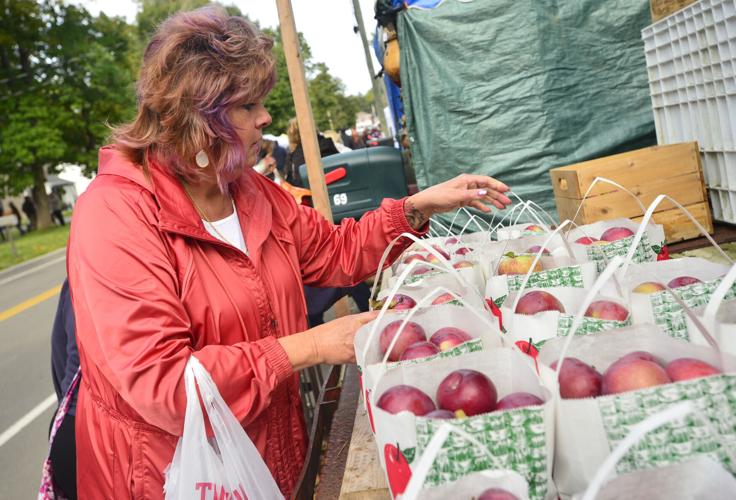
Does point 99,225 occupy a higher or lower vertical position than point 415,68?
lower

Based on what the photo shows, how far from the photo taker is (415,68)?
5891mm

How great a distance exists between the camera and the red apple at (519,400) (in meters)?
1.15

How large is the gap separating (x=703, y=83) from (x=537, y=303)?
2657 mm

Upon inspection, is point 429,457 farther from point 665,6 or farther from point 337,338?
point 665,6

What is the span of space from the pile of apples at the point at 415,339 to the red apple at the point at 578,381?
299 millimetres

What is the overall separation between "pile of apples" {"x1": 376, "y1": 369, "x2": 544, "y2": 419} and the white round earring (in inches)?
37.3

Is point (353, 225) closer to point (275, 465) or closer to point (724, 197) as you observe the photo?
point (275, 465)

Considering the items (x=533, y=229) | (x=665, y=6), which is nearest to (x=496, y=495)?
(x=533, y=229)

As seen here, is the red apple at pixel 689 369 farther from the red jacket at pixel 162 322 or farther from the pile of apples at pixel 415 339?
the red jacket at pixel 162 322

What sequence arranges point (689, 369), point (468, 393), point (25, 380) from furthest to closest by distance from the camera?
point (25, 380) → point (468, 393) → point (689, 369)

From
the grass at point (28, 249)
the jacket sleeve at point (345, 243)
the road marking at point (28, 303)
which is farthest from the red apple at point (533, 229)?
the grass at point (28, 249)

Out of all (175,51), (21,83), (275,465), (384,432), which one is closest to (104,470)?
(275,465)

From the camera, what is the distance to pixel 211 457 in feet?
5.42

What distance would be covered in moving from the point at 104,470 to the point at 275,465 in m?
0.47
